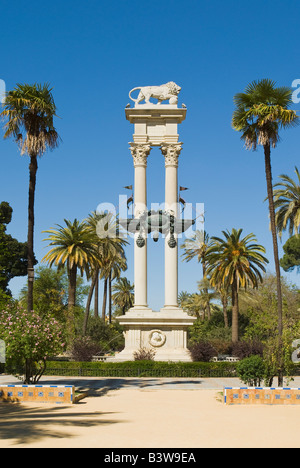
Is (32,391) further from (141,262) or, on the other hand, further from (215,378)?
(141,262)

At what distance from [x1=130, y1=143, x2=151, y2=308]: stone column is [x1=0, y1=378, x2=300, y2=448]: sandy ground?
16026mm

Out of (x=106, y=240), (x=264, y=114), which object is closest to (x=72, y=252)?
(x=106, y=240)

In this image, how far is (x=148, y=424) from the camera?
15.6 m

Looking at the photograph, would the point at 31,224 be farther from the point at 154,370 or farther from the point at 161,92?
the point at 161,92

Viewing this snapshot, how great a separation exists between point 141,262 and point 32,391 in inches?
734

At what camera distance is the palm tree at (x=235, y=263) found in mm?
48656

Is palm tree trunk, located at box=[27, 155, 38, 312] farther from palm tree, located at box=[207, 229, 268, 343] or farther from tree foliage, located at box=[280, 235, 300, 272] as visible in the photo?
tree foliage, located at box=[280, 235, 300, 272]

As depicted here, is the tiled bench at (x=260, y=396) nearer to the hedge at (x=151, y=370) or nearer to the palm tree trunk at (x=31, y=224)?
the hedge at (x=151, y=370)

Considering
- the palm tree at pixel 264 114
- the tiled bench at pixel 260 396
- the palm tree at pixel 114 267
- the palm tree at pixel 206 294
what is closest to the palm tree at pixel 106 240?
the palm tree at pixel 114 267

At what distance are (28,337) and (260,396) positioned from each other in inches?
380

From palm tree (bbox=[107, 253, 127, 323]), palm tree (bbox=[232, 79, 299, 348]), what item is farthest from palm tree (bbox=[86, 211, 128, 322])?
palm tree (bbox=[232, 79, 299, 348])
